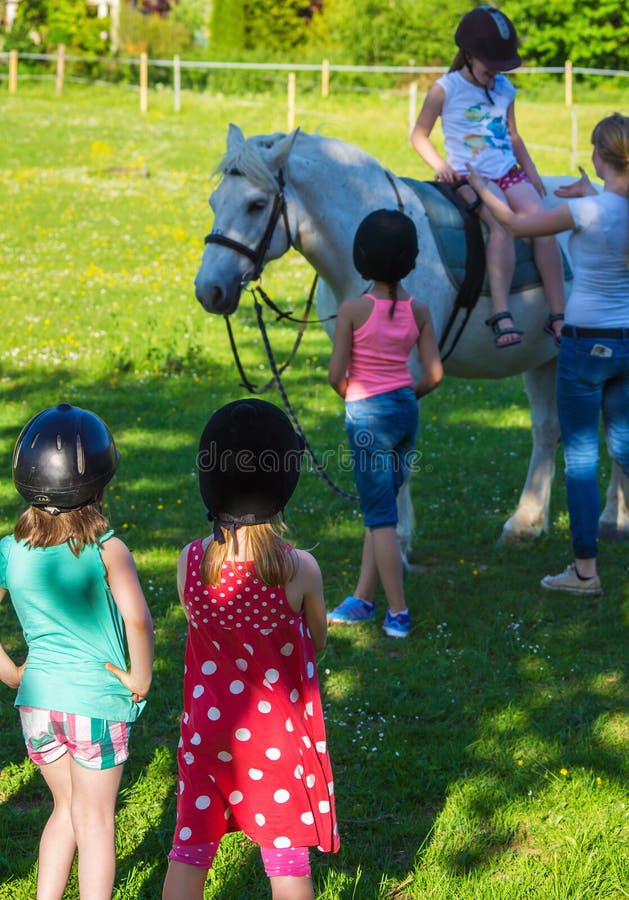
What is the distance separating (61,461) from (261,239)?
324 centimetres

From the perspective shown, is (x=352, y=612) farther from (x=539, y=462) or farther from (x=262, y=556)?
(x=262, y=556)

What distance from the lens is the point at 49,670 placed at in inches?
109

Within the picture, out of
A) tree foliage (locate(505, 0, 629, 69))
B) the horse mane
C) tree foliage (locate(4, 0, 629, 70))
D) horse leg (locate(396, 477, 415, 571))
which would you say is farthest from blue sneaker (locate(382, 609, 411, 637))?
tree foliage (locate(505, 0, 629, 69))

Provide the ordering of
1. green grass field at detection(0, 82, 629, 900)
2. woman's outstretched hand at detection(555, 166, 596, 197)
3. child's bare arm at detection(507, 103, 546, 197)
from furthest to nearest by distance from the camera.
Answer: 1. child's bare arm at detection(507, 103, 546, 197)
2. woman's outstretched hand at detection(555, 166, 596, 197)
3. green grass field at detection(0, 82, 629, 900)

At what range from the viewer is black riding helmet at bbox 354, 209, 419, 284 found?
4.69 m

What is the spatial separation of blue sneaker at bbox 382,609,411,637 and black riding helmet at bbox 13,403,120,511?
108 inches

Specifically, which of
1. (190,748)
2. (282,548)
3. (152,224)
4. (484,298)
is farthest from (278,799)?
(152,224)

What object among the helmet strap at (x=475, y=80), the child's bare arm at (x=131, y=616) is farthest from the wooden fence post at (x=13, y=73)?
the child's bare arm at (x=131, y=616)

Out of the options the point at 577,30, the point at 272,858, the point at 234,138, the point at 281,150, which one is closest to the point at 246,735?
the point at 272,858

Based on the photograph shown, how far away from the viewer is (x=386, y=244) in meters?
4.68

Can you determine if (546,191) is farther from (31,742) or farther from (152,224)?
(152,224)

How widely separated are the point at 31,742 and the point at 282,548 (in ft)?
2.71

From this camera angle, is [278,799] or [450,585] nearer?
[278,799]

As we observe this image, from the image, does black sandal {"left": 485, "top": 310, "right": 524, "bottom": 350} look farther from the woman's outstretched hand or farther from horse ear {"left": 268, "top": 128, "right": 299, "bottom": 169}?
horse ear {"left": 268, "top": 128, "right": 299, "bottom": 169}
